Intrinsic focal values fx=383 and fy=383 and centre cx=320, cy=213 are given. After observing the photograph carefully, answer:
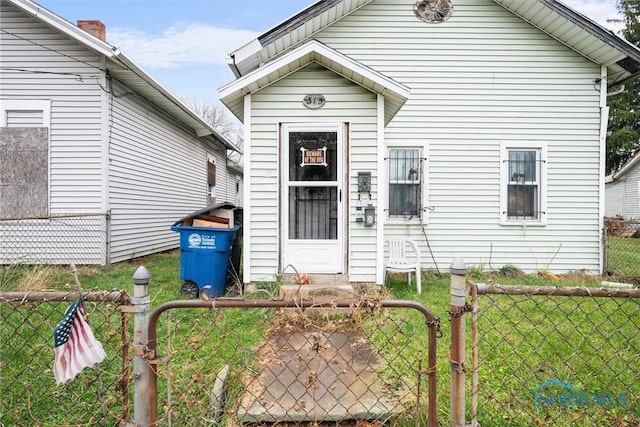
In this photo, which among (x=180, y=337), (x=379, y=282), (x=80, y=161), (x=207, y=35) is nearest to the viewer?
(x=180, y=337)

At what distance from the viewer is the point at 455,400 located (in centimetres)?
171

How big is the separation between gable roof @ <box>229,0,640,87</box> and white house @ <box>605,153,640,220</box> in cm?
1477

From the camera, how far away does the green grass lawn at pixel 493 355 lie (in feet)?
7.72

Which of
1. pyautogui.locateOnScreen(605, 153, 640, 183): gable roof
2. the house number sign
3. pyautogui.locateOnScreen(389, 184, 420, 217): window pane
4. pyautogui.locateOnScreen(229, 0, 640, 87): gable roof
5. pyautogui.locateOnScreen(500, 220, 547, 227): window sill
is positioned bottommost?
pyautogui.locateOnScreen(500, 220, 547, 227): window sill

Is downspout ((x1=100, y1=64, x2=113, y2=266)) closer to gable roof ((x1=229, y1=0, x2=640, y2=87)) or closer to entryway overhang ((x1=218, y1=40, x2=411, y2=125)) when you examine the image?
gable roof ((x1=229, y1=0, x2=640, y2=87))

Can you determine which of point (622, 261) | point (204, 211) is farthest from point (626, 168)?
point (204, 211)

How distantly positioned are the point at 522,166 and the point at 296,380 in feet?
22.8

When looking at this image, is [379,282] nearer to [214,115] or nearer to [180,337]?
[180,337]

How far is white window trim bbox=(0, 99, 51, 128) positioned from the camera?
23.7 feet

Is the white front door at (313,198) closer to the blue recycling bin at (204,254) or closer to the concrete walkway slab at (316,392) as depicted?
the blue recycling bin at (204,254)

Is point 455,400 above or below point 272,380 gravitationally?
above

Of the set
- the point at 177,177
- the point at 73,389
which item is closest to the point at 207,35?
the point at 177,177

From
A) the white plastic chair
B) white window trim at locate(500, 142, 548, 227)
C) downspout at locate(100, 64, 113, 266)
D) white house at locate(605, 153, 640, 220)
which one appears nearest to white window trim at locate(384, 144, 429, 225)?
the white plastic chair

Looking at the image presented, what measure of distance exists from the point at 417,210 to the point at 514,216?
1949 millimetres
